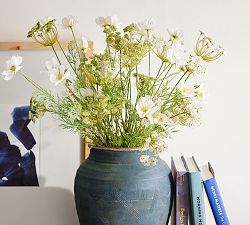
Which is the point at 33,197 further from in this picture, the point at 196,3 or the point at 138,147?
the point at 196,3

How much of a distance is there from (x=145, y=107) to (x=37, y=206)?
0.57m

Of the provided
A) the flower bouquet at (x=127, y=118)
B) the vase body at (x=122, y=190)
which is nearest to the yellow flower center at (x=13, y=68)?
the flower bouquet at (x=127, y=118)

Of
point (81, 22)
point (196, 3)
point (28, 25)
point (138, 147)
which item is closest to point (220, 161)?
point (138, 147)

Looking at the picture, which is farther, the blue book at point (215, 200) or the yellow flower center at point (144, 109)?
the blue book at point (215, 200)

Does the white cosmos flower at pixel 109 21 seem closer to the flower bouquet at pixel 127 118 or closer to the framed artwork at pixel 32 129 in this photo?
the flower bouquet at pixel 127 118

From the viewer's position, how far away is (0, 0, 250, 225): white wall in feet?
4.04

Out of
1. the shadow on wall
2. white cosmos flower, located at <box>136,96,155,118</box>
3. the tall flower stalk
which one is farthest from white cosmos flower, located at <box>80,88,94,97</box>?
the shadow on wall

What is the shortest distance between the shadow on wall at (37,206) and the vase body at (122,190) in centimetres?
28

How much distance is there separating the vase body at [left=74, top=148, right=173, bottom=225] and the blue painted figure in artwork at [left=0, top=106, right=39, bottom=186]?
0.31 metres

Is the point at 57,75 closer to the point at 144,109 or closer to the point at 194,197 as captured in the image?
the point at 144,109

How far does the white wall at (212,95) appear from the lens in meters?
1.23

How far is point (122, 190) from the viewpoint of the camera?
93cm

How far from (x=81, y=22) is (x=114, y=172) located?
1.74 ft

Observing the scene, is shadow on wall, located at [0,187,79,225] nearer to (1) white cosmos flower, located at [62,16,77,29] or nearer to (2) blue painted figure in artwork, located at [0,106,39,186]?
(2) blue painted figure in artwork, located at [0,106,39,186]
